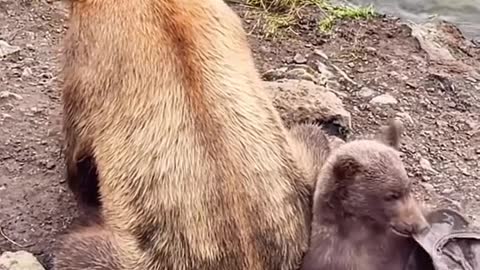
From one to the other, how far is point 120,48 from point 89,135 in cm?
42

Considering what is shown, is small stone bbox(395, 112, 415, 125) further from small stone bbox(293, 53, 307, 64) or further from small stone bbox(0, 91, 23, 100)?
small stone bbox(0, 91, 23, 100)

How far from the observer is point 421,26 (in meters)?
7.80

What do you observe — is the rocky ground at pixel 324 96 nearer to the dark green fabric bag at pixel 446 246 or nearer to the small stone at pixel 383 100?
the small stone at pixel 383 100

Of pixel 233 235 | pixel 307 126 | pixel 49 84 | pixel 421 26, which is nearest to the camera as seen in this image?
pixel 233 235

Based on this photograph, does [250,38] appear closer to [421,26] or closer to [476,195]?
[421,26]

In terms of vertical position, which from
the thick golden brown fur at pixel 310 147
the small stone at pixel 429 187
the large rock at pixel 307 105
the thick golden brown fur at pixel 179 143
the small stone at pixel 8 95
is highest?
the thick golden brown fur at pixel 179 143

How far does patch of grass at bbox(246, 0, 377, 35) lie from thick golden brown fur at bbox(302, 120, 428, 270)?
266 centimetres

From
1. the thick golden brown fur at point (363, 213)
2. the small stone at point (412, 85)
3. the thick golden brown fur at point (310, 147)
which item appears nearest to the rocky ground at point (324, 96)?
the small stone at point (412, 85)

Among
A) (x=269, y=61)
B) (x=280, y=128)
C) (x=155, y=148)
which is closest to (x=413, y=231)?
(x=280, y=128)

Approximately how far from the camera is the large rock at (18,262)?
17.2 feet

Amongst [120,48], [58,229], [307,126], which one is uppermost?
[120,48]

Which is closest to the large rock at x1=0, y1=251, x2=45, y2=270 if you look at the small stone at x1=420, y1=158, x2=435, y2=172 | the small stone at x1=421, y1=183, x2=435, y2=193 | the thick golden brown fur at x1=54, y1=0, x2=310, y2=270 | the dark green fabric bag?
the thick golden brown fur at x1=54, y1=0, x2=310, y2=270

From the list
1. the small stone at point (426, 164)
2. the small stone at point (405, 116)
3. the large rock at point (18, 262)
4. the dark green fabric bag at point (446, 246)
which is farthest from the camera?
the small stone at point (405, 116)

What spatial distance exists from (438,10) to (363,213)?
3432 mm
